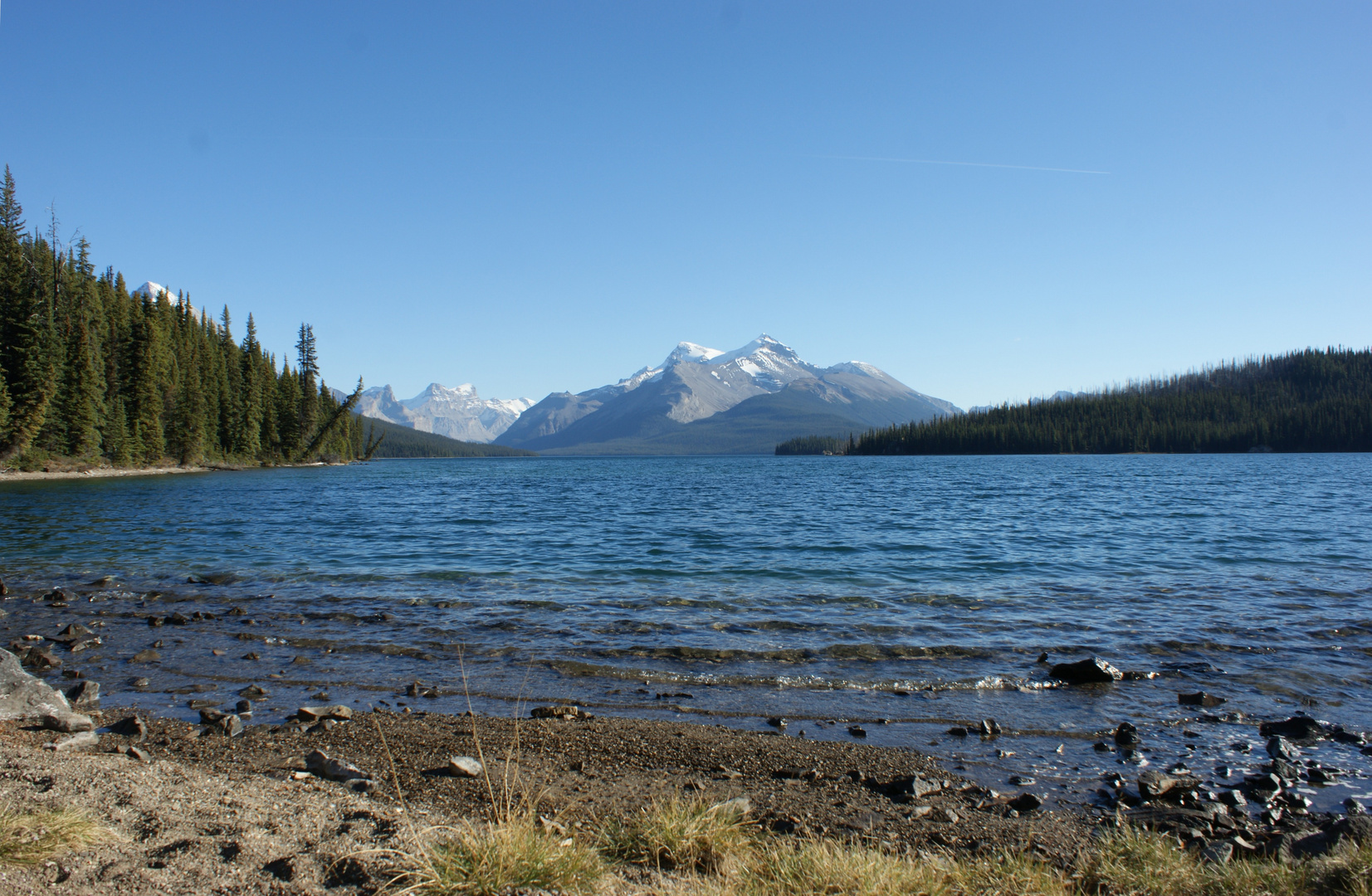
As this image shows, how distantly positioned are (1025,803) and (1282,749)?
159 inches

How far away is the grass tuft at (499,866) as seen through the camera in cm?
438

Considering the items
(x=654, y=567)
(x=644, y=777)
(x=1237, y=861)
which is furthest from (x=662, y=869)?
(x=654, y=567)

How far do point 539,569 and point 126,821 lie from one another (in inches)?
649

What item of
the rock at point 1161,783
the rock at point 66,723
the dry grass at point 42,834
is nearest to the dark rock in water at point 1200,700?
the rock at point 1161,783

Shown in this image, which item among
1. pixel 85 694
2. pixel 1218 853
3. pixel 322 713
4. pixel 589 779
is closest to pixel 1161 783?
pixel 1218 853

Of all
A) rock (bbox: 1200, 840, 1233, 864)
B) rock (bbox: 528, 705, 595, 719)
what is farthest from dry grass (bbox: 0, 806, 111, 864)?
rock (bbox: 1200, 840, 1233, 864)

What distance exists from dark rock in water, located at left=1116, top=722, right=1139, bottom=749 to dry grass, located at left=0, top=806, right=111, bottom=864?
34.4 ft

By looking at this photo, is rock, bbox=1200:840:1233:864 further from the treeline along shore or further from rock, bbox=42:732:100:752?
the treeline along shore

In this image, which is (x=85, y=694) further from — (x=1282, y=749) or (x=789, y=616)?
(x=1282, y=749)

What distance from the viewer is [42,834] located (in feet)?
14.8

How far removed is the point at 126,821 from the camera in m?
5.21

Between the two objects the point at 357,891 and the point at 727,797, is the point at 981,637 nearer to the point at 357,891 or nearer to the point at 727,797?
the point at 727,797

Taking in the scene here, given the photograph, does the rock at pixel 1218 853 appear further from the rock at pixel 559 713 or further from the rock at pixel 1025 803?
the rock at pixel 559 713

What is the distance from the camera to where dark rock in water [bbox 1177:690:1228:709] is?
33.1 ft
